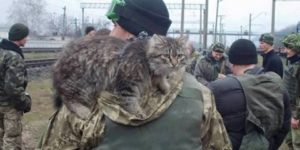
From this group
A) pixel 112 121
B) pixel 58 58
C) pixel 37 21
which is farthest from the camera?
pixel 37 21

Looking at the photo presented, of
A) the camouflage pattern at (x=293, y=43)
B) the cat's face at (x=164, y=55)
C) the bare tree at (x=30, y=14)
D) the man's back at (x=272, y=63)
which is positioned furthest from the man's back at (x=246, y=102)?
the bare tree at (x=30, y=14)

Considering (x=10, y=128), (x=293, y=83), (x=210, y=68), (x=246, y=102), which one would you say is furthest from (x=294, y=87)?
(x=10, y=128)

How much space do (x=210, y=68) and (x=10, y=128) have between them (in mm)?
3226

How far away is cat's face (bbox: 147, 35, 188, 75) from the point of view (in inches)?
72.6

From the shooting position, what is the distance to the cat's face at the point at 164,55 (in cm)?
184

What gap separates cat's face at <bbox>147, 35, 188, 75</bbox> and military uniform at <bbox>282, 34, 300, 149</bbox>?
14.6 feet

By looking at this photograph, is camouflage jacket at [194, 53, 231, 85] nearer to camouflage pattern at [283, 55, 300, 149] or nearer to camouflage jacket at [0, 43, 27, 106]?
camouflage pattern at [283, 55, 300, 149]

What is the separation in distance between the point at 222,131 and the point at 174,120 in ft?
1.17

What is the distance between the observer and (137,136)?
1.80 m

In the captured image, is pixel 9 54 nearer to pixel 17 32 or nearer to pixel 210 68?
pixel 17 32

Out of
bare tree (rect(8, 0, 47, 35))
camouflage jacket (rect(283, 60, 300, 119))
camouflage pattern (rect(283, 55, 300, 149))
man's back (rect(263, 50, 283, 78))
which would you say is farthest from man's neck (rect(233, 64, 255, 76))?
bare tree (rect(8, 0, 47, 35))

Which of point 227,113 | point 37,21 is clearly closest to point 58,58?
point 227,113

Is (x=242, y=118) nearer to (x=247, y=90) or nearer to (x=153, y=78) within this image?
Result: (x=247, y=90)

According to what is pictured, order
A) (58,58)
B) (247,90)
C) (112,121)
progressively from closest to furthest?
(112,121)
(58,58)
(247,90)
